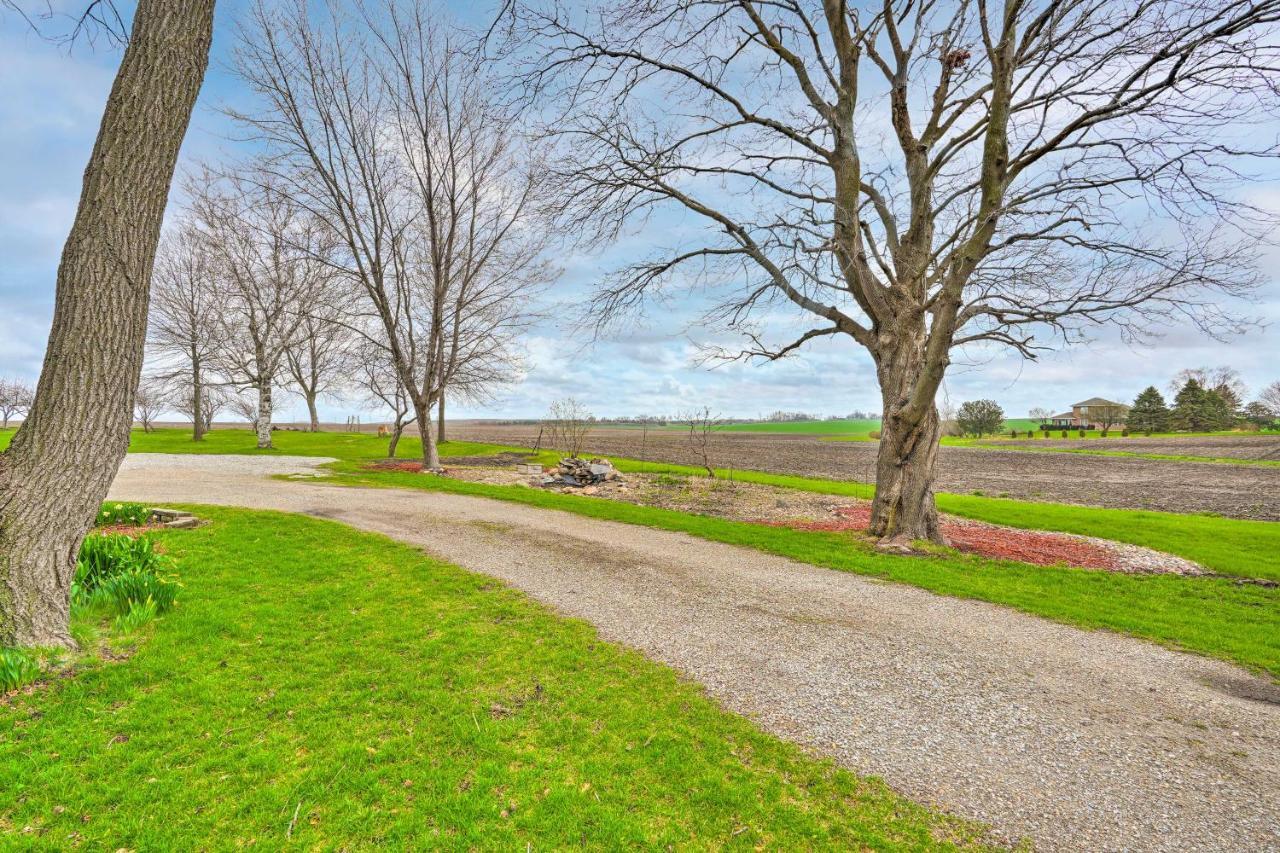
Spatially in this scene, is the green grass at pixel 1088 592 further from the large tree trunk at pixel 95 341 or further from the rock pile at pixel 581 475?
the large tree trunk at pixel 95 341

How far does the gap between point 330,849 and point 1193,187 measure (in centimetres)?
1296

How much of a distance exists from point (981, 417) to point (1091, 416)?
24.4 metres

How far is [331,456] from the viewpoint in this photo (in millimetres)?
26375

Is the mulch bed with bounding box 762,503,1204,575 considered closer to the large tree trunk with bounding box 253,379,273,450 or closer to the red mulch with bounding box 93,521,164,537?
the red mulch with bounding box 93,521,164,537

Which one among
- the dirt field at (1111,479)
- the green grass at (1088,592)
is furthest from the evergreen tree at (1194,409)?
the green grass at (1088,592)

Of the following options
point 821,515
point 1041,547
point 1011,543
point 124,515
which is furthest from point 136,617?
point 1041,547

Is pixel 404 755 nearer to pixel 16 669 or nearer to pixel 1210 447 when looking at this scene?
pixel 16 669

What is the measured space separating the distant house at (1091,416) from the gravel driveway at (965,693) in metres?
96.4

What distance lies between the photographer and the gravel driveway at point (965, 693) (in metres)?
3.08

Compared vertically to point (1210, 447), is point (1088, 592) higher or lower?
lower

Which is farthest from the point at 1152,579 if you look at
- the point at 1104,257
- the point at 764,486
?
the point at 764,486

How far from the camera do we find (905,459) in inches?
412

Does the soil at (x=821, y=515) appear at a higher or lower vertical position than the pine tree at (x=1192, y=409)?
lower

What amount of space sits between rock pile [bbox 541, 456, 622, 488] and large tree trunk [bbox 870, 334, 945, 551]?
39.9 feet
